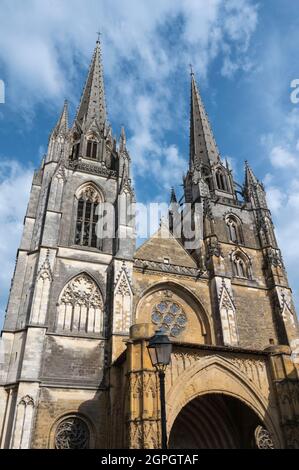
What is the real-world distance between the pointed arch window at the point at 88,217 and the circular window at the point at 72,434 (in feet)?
26.3

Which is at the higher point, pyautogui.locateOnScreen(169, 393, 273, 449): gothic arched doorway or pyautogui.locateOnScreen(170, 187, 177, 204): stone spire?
pyautogui.locateOnScreen(170, 187, 177, 204): stone spire

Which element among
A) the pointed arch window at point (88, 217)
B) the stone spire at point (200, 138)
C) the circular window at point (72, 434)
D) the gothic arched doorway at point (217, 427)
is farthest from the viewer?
the stone spire at point (200, 138)

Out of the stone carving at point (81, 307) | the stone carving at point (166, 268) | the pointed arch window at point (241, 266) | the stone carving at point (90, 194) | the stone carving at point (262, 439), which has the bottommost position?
the stone carving at point (262, 439)

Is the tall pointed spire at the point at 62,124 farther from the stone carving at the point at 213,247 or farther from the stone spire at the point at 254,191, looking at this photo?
the stone spire at the point at 254,191

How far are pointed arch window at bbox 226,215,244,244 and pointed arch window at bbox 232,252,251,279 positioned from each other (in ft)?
4.01

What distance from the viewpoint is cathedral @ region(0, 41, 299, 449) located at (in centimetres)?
1226

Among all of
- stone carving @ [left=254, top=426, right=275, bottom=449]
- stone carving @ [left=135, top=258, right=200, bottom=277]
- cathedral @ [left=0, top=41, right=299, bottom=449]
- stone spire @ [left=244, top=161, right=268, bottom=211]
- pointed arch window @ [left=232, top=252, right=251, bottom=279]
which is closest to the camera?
cathedral @ [left=0, top=41, right=299, bottom=449]

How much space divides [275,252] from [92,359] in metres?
13.0

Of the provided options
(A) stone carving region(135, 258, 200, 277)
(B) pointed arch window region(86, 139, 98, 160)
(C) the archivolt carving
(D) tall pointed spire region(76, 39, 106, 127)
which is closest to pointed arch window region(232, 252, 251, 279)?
(A) stone carving region(135, 258, 200, 277)

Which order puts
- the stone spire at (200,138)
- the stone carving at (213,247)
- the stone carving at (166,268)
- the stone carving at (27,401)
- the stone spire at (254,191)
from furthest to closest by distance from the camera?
the stone spire at (200,138) → the stone spire at (254,191) → the stone carving at (213,247) → the stone carving at (166,268) → the stone carving at (27,401)

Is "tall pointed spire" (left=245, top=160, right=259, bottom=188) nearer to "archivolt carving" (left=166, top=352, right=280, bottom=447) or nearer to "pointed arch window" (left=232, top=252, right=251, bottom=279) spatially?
"pointed arch window" (left=232, top=252, right=251, bottom=279)

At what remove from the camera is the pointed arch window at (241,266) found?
862 inches

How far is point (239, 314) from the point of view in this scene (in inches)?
766

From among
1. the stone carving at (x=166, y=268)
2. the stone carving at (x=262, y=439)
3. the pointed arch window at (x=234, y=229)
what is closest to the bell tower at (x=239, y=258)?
the pointed arch window at (x=234, y=229)
